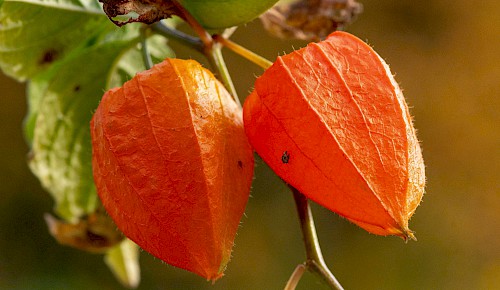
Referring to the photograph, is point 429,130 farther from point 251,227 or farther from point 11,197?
point 11,197

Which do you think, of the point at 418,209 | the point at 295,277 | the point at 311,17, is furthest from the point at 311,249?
the point at 418,209

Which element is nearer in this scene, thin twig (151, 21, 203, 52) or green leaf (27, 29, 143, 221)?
thin twig (151, 21, 203, 52)

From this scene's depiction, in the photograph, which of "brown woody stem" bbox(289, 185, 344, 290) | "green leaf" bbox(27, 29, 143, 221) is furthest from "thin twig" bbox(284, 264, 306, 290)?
"green leaf" bbox(27, 29, 143, 221)

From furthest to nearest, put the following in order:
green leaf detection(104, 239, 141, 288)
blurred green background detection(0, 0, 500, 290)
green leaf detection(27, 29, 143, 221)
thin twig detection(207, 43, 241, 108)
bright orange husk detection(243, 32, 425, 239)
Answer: blurred green background detection(0, 0, 500, 290) → green leaf detection(104, 239, 141, 288) → green leaf detection(27, 29, 143, 221) → thin twig detection(207, 43, 241, 108) → bright orange husk detection(243, 32, 425, 239)

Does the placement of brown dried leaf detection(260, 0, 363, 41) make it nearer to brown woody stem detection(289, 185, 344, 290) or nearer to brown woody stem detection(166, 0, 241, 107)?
brown woody stem detection(166, 0, 241, 107)

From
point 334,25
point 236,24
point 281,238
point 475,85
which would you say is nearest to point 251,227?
point 281,238

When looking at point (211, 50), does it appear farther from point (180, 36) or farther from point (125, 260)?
point (125, 260)

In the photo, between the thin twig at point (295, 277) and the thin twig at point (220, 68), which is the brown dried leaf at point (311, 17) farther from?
the thin twig at point (295, 277)
